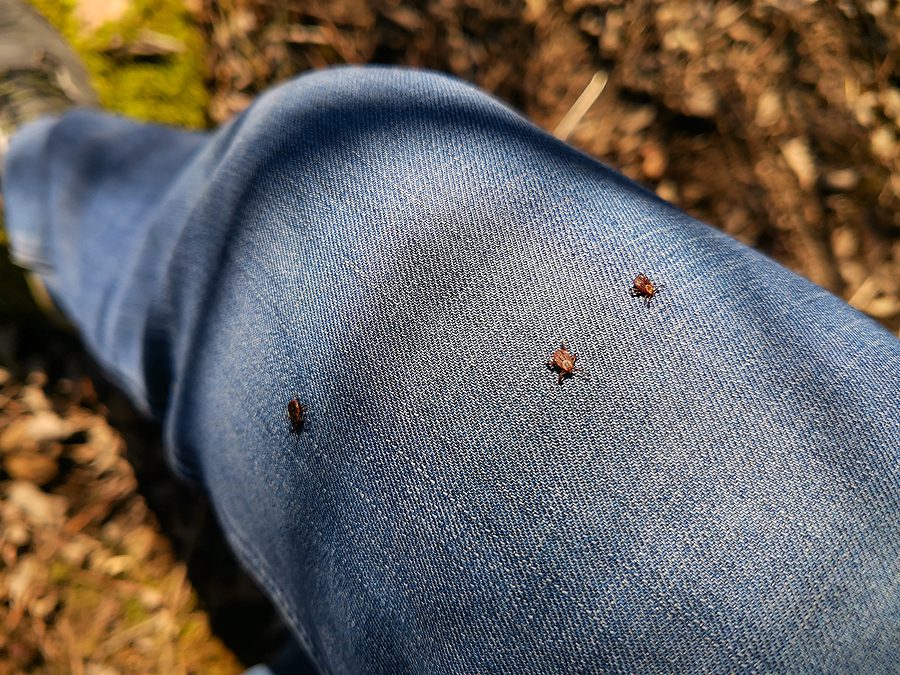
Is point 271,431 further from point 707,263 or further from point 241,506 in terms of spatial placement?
point 707,263

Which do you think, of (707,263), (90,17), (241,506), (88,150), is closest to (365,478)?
(241,506)

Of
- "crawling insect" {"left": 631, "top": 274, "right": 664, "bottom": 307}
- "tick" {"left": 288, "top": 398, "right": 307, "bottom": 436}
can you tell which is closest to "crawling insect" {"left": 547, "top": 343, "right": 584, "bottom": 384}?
"crawling insect" {"left": 631, "top": 274, "right": 664, "bottom": 307}

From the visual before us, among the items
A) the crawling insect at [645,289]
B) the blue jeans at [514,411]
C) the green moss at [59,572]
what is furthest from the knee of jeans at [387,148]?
the green moss at [59,572]

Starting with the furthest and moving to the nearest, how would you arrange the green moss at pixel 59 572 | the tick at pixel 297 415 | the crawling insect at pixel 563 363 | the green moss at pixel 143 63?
the green moss at pixel 143 63 → the green moss at pixel 59 572 → the tick at pixel 297 415 → the crawling insect at pixel 563 363

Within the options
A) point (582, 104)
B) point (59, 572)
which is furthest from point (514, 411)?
point (59, 572)

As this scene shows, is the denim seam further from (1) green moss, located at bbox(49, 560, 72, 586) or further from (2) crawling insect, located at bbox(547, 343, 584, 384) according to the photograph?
(1) green moss, located at bbox(49, 560, 72, 586)

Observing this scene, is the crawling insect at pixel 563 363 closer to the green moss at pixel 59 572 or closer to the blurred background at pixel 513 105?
the blurred background at pixel 513 105

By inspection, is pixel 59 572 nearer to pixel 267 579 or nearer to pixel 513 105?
pixel 267 579
